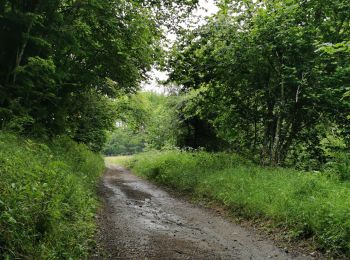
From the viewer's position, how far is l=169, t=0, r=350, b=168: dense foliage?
12.6m

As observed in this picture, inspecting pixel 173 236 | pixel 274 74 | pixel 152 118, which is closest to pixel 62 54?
pixel 173 236

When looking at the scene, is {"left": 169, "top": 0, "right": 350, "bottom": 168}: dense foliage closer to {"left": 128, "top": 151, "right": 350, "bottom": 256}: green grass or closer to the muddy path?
{"left": 128, "top": 151, "right": 350, "bottom": 256}: green grass

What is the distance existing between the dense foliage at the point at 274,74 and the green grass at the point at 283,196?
7.58 ft

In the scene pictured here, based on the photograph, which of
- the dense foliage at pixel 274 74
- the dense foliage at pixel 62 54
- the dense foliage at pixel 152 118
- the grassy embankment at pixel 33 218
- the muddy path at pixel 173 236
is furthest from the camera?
the dense foliage at pixel 152 118

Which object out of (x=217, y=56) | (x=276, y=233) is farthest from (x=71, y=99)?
(x=276, y=233)

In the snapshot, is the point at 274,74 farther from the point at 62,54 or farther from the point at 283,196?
the point at 62,54

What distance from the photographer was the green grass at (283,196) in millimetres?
7055

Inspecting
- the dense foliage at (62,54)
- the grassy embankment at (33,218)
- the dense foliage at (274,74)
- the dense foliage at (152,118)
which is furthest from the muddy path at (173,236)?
the dense foliage at (152,118)

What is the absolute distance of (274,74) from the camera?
14.2 m

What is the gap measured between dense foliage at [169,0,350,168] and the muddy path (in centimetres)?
568

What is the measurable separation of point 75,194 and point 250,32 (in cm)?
903

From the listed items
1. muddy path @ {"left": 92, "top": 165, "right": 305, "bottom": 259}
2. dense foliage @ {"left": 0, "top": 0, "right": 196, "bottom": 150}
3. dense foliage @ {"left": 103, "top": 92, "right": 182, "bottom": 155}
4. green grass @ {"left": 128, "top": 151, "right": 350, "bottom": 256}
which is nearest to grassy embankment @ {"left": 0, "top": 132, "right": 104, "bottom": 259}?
muddy path @ {"left": 92, "top": 165, "right": 305, "bottom": 259}

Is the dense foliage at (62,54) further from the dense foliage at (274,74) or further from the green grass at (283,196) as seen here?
the green grass at (283,196)

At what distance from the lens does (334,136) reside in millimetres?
14781
